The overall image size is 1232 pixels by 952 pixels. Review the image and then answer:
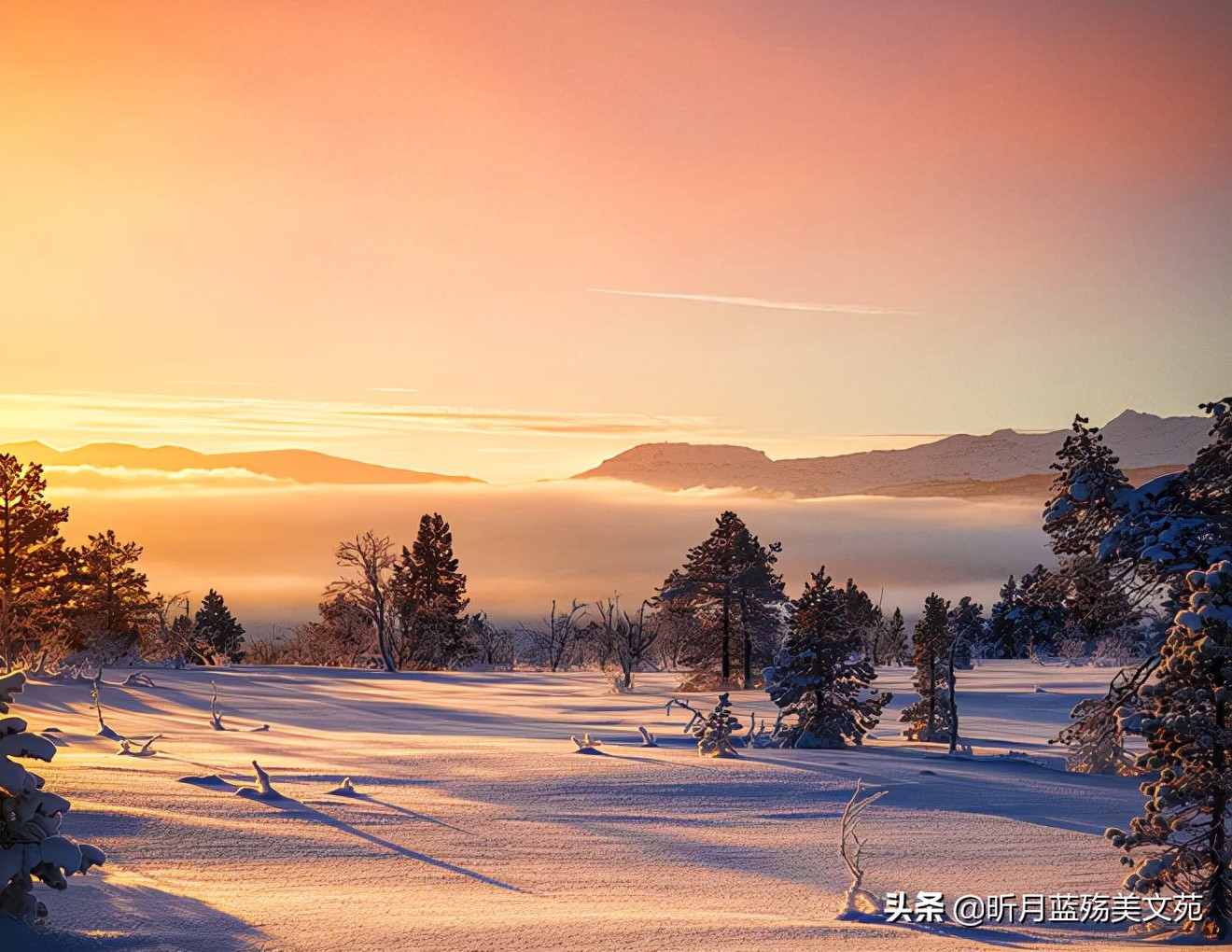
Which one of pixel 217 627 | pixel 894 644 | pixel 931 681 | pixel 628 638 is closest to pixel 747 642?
pixel 628 638

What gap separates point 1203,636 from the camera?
985 cm

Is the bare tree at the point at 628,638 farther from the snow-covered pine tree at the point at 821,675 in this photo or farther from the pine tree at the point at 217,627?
the pine tree at the point at 217,627

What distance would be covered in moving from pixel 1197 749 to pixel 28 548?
114 ft

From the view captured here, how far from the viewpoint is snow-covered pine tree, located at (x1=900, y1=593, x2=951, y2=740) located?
25.2 meters

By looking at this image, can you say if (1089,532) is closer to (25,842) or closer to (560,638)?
(25,842)

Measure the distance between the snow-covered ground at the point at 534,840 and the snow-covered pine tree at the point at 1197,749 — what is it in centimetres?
82

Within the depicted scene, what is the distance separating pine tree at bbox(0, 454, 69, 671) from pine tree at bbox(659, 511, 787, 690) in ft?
68.9

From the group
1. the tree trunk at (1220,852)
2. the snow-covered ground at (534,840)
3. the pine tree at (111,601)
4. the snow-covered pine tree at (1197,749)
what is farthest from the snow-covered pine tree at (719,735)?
the pine tree at (111,601)

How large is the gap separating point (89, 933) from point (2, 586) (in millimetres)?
29977

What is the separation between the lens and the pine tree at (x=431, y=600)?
186 feet

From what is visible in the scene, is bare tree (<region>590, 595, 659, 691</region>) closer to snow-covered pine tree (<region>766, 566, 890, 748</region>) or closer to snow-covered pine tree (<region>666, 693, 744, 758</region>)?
snow-covered pine tree (<region>766, 566, 890, 748</region>)

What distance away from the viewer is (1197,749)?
10125mm

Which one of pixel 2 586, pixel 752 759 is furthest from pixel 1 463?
pixel 752 759

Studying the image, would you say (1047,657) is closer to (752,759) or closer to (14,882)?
(752,759)
